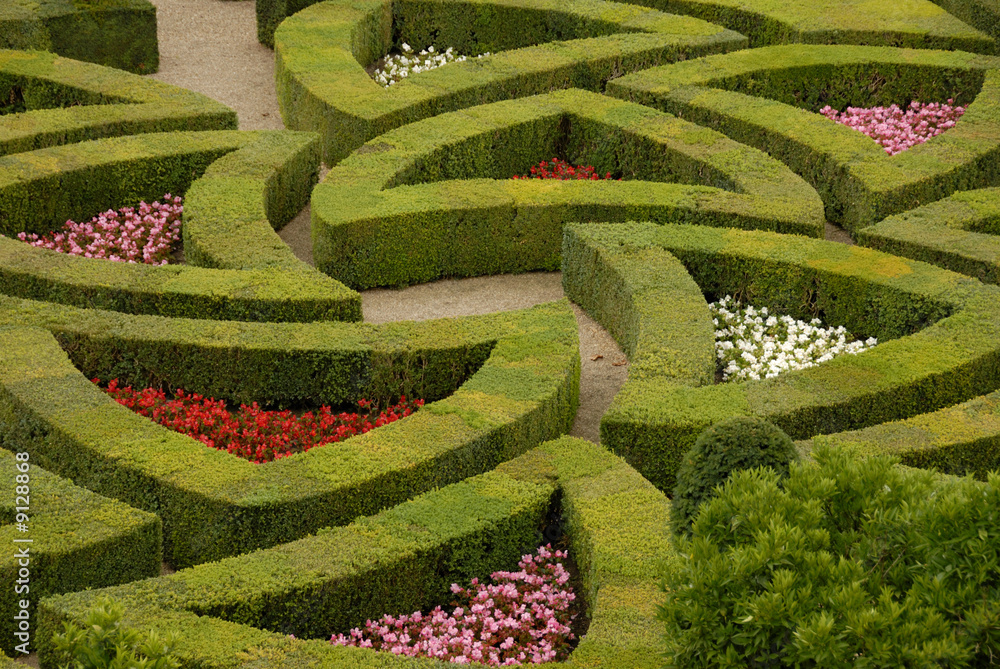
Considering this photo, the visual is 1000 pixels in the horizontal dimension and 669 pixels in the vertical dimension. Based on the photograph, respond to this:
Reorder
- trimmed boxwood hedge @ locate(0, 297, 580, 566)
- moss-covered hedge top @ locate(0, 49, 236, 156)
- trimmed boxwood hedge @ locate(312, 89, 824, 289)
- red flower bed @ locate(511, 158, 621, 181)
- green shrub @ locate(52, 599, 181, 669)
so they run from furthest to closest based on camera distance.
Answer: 1. red flower bed @ locate(511, 158, 621, 181)
2. moss-covered hedge top @ locate(0, 49, 236, 156)
3. trimmed boxwood hedge @ locate(312, 89, 824, 289)
4. trimmed boxwood hedge @ locate(0, 297, 580, 566)
5. green shrub @ locate(52, 599, 181, 669)

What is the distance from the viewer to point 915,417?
446 inches

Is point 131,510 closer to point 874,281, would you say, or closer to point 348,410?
point 348,410

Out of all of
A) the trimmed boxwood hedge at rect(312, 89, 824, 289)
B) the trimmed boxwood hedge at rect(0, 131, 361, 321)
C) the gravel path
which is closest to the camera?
the trimmed boxwood hedge at rect(0, 131, 361, 321)

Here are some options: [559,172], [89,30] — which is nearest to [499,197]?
[559,172]

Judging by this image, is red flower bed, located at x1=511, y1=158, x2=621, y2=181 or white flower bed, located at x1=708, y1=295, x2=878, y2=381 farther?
red flower bed, located at x1=511, y1=158, x2=621, y2=181

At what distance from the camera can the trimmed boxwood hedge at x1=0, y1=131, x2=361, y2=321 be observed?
13383mm

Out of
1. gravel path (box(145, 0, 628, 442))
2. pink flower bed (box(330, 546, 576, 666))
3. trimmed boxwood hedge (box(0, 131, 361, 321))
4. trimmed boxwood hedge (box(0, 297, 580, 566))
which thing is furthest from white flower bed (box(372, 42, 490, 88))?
pink flower bed (box(330, 546, 576, 666))

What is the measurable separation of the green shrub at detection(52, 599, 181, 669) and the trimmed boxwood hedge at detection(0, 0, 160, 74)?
17652mm

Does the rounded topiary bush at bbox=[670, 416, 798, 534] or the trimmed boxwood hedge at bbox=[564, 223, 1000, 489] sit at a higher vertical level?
the rounded topiary bush at bbox=[670, 416, 798, 534]

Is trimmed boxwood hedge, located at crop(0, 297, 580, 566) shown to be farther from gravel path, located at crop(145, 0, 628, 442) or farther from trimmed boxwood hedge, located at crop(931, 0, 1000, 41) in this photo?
trimmed boxwood hedge, located at crop(931, 0, 1000, 41)

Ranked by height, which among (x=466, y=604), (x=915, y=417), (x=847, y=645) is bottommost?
(x=466, y=604)

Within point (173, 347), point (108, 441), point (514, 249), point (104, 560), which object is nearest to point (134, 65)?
point (514, 249)

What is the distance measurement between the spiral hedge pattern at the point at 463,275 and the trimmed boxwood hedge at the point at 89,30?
0.07 metres

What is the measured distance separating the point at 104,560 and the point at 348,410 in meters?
3.68
